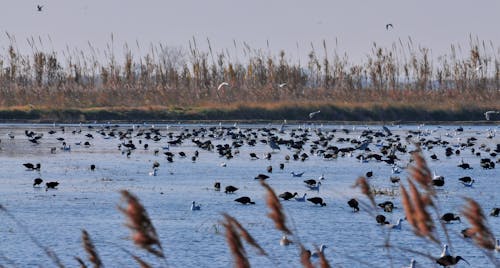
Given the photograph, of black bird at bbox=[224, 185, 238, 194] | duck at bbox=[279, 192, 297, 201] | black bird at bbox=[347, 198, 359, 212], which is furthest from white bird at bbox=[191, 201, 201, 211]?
black bird at bbox=[224, 185, 238, 194]

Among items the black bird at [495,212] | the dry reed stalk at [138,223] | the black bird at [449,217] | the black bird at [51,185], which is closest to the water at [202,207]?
the black bird at [449,217]

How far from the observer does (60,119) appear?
66000 mm

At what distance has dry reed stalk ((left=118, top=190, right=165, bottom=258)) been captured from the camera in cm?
430

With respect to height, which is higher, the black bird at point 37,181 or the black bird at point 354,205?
the black bird at point 37,181

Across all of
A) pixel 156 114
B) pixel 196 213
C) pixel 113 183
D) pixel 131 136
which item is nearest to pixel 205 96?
pixel 156 114

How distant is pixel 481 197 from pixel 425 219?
2062 centimetres

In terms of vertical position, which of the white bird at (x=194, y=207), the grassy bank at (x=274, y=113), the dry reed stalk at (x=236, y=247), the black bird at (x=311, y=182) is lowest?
the white bird at (x=194, y=207)

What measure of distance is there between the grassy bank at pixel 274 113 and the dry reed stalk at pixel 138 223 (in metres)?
60.8

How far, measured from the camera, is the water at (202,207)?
15.7 metres

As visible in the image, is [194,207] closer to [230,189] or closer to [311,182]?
[230,189]

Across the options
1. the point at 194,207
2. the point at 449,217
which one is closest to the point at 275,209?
the point at 449,217

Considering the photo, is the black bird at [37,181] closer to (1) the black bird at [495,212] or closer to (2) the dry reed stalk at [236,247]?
(1) the black bird at [495,212]

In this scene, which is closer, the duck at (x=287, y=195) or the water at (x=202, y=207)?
the water at (x=202, y=207)

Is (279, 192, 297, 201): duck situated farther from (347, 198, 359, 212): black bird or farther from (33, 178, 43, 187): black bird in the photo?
(33, 178, 43, 187): black bird
